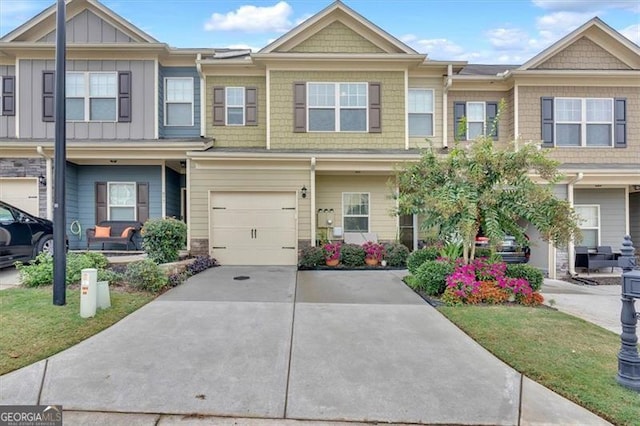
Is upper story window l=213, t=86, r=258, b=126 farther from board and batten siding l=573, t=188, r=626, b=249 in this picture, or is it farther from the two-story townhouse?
board and batten siding l=573, t=188, r=626, b=249

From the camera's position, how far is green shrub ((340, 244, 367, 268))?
33.4 feet

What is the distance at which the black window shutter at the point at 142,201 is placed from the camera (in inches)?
460

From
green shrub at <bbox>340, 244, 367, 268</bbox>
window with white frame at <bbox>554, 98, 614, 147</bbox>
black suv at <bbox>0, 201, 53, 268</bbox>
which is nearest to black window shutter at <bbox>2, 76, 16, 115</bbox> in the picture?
black suv at <bbox>0, 201, 53, 268</bbox>

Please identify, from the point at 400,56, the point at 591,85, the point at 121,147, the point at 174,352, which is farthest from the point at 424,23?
the point at 174,352

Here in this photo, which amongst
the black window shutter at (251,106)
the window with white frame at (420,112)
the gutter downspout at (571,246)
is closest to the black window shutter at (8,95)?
the black window shutter at (251,106)

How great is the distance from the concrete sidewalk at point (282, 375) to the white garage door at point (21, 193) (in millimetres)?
8412

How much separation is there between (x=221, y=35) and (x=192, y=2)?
612 centimetres

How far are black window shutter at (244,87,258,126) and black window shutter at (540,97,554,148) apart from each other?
32.4ft

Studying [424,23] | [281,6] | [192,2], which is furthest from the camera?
[281,6]

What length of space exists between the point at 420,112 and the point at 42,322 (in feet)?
38.7

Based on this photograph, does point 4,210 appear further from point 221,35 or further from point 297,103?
point 221,35

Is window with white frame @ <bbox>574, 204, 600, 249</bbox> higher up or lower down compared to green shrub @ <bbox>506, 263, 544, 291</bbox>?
higher up

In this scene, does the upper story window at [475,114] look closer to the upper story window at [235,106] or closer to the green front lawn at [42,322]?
the upper story window at [235,106]

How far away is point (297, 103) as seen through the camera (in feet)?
36.9
